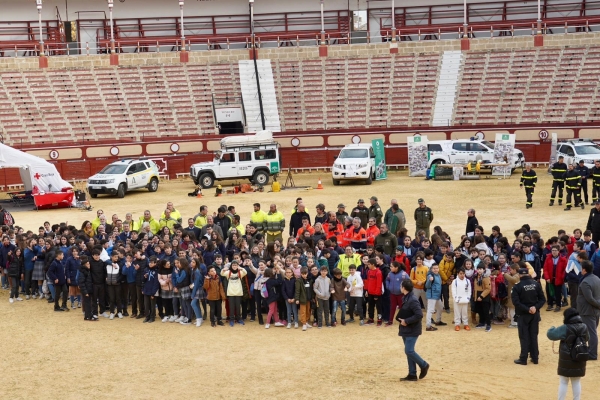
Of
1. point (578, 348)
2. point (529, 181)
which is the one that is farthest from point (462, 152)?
point (578, 348)

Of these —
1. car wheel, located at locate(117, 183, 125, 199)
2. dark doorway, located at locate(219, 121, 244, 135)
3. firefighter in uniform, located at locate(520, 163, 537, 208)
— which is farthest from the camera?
dark doorway, located at locate(219, 121, 244, 135)

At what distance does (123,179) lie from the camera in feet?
126

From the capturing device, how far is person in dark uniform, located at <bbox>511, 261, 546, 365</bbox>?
15094mm

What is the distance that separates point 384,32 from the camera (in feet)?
175

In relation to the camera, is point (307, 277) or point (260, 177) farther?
point (260, 177)

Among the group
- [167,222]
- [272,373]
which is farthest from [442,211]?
[272,373]

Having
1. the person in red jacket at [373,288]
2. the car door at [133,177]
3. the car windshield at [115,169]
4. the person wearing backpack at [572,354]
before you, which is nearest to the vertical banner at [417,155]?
the car door at [133,177]

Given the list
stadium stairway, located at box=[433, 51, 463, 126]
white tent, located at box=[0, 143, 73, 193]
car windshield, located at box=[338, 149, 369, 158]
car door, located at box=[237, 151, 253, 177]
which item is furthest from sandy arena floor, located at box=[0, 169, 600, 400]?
stadium stairway, located at box=[433, 51, 463, 126]

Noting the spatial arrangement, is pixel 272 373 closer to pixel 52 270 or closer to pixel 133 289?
pixel 133 289

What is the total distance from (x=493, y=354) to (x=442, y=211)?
15357mm

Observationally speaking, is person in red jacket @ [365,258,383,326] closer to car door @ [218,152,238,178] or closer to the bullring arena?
the bullring arena

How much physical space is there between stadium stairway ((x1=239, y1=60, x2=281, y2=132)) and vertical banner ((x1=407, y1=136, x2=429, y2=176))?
8242 millimetres

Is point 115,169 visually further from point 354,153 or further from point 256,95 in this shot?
point 256,95

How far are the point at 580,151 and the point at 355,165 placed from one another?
10141mm
